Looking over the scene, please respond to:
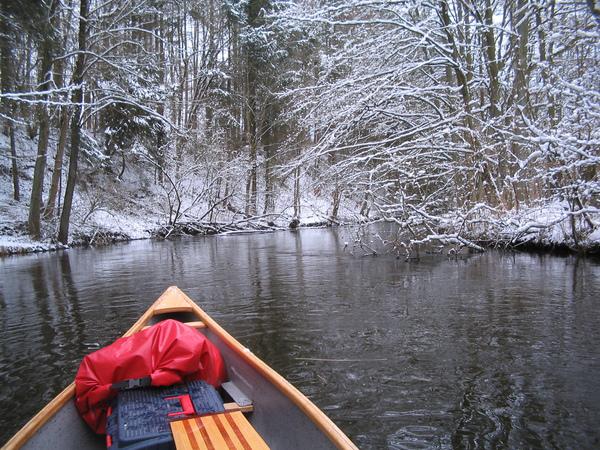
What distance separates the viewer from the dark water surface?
128 inches

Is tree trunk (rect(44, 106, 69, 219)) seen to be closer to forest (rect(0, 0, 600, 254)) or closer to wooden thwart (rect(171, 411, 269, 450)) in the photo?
forest (rect(0, 0, 600, 254))

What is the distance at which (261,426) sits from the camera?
2801 millimetres

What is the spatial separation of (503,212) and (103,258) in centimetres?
1061

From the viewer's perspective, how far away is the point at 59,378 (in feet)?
13.7

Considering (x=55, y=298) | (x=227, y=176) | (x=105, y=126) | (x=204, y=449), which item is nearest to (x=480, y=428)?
(x=204, y=449)

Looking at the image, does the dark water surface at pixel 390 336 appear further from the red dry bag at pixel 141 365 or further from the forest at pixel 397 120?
the forest at pixel 397 120

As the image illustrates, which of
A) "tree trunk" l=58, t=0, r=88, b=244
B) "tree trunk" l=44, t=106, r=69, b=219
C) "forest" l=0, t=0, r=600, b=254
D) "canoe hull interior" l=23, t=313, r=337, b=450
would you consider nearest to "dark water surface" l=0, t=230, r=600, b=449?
"canoe hull interior" l=23, t=313, r=337, b=450

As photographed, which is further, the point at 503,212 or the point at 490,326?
the point at 503,212

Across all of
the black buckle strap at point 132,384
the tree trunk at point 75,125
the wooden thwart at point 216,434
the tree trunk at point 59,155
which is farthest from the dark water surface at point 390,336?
the tree trunk at point 59,155

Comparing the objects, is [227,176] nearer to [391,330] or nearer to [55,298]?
[55,298]

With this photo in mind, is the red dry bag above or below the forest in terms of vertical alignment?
below

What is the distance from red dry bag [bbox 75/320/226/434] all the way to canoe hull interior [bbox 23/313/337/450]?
3.0 inches

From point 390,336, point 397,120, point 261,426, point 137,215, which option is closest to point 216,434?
point 261,426

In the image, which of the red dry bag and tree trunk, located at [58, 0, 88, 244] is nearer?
the red dry bag
